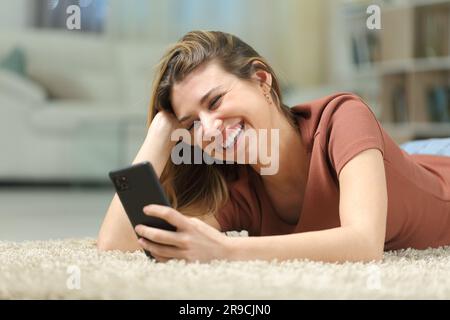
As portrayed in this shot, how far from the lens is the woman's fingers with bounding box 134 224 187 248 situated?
1.00 meters

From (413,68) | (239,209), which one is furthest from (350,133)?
(413,68)

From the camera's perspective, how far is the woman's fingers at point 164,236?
1.00 m

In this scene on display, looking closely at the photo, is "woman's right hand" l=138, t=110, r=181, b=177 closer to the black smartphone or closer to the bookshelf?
the black smartphone

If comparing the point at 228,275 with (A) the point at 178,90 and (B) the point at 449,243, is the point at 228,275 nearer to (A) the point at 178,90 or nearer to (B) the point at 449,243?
(A) the point at 178,90

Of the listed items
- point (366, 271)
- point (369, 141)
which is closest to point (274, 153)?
point (369, 141)

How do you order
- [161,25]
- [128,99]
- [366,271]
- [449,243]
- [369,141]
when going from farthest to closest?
1. [161,25]
2. [128,99]
3. [449,243]
4. [369,141]
5. [366,271]

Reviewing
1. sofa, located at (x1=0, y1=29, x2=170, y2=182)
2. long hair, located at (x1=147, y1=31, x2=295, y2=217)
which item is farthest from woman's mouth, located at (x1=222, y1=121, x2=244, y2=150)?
sofa, located at (x1=0, y1=29, x2=170, y2=182)

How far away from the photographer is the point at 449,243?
145cm

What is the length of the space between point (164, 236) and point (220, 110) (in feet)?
0.85

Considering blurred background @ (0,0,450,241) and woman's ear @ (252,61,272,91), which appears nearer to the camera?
woman's ear @ (252,61,272,91)

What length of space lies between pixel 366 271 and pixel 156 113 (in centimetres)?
54

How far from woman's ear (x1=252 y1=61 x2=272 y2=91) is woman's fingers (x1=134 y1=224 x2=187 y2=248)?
1.27ft

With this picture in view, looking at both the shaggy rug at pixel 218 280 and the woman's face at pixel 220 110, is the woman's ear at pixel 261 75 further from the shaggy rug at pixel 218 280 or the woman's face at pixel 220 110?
the shaggy rug at pixel 218 280
